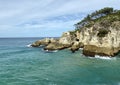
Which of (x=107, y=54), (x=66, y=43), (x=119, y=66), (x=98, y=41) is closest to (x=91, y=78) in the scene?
(x=119, y=66)

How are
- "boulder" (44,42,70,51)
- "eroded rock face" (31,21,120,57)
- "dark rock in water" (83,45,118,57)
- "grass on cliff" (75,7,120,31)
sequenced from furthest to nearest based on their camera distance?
"boulder" (44,42,70,51), "grass on cliff" (75,7,120,31), "eroded rock face" (31,21,120,57), "dark rock in water" (83,45,118,57)

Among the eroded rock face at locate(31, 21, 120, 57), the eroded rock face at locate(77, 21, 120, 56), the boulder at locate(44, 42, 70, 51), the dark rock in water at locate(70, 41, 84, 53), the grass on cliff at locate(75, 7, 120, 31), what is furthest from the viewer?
the boulder at locate(44, 42, 70, 51)

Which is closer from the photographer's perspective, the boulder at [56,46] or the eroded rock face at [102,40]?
the eroded rock face at [102,40]

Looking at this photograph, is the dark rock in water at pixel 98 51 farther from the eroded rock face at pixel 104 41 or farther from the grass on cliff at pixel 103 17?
the grass on cliff at pixel 103 17

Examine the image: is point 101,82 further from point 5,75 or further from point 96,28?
point 96,28

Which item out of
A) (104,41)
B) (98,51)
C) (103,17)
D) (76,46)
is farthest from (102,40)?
(103,17)

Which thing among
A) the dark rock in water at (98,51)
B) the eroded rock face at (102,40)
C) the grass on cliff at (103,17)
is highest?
the grass on cliff at (103,17)

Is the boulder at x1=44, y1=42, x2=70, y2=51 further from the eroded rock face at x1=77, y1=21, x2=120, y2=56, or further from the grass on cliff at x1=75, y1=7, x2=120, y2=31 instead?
the eroded rock face at x1=77, y1=21, x2=120, y2=56

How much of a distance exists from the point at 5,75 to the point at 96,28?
3735 cm

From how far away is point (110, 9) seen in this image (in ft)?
325

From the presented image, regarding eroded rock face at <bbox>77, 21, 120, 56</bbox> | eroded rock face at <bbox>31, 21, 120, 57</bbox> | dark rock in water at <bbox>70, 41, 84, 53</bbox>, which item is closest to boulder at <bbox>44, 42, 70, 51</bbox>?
dark rock in water at <bbox>70, 41, 84, 53</bbox>

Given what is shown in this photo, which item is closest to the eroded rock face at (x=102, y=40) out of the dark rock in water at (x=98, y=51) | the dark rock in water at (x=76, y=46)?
the dark rock in water at (x=98, y=51)

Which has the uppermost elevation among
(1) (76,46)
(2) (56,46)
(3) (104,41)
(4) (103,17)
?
(4) (103,17)

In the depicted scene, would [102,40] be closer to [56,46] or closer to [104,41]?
[104,41]
